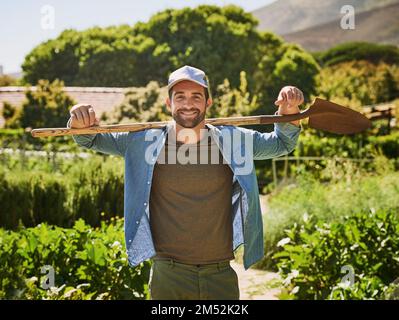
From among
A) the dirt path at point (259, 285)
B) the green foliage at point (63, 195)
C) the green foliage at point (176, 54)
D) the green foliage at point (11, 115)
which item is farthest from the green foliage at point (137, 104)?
the dirt path at point (259, 285)

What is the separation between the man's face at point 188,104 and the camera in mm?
2533

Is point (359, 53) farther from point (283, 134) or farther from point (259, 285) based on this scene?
point (283, 134)

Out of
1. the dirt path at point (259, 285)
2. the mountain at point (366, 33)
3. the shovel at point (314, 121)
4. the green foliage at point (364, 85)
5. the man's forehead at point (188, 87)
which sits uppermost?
the mountain at point (366, 33)

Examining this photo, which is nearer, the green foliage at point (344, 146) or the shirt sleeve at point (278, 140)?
the shirt sleeve at point (278, 140)

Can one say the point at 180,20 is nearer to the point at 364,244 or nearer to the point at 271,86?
the point at 271,86

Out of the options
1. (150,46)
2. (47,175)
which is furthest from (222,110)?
(150,46)

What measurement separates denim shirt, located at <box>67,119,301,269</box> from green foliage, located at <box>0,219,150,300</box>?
1.50 metres

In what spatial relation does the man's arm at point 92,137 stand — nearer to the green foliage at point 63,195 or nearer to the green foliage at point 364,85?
the green foliage at point 63,195

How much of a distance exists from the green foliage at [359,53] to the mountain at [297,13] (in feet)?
6.40

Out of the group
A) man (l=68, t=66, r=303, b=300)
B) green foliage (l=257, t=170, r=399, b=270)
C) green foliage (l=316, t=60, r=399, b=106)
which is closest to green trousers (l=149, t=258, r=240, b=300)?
man (l=68, t=66, r=303, b=300)

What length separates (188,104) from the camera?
2549mm

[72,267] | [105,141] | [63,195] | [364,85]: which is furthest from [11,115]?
[105,141]

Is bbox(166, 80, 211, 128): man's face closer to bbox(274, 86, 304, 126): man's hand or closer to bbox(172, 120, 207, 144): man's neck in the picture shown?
bbox(172, 120, 207, 144): man's neck

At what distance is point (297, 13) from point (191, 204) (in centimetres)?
3899
